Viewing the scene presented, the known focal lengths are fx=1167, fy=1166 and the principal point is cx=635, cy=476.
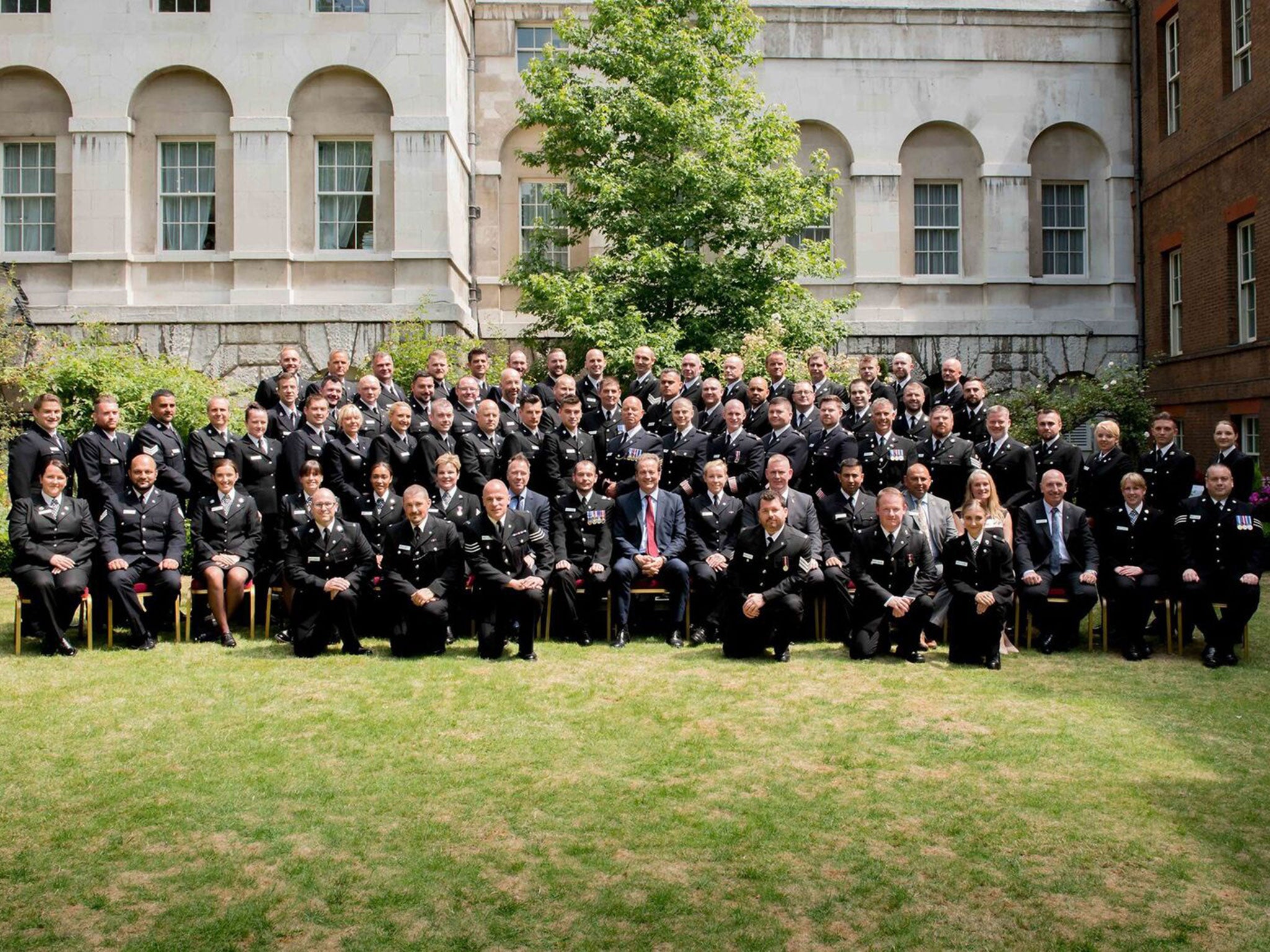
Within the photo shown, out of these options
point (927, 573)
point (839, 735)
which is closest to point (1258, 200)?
point (927, 573)

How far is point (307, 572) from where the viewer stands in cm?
914

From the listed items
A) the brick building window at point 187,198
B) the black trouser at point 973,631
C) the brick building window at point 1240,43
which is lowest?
the black trouser at point 973,631

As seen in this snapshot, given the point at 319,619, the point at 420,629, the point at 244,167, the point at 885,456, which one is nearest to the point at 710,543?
the point at 885,456

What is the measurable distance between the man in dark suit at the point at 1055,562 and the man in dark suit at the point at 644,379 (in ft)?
12.7

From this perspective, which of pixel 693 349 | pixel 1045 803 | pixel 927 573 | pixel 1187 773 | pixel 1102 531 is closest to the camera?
pixel 1045 803

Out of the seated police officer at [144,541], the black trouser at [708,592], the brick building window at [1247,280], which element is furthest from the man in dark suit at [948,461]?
the brick building window at [1247,280]

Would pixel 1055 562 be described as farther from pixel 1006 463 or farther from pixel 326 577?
pixel 326 577

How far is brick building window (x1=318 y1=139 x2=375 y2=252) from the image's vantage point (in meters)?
19.3

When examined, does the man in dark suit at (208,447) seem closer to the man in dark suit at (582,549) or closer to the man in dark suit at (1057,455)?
the man in dark suit at (582,549)

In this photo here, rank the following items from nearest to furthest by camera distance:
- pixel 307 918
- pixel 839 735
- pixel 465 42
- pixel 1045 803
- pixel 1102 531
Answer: pixel 307 918
pixel 1045 803
pixel 839 735
pixel 1102 531
pixel 465 42

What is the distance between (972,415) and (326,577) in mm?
6203

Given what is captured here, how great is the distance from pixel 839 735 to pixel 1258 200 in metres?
14.7

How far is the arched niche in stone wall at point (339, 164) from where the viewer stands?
19234 mm

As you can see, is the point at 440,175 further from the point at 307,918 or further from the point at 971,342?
the point at 307,918
